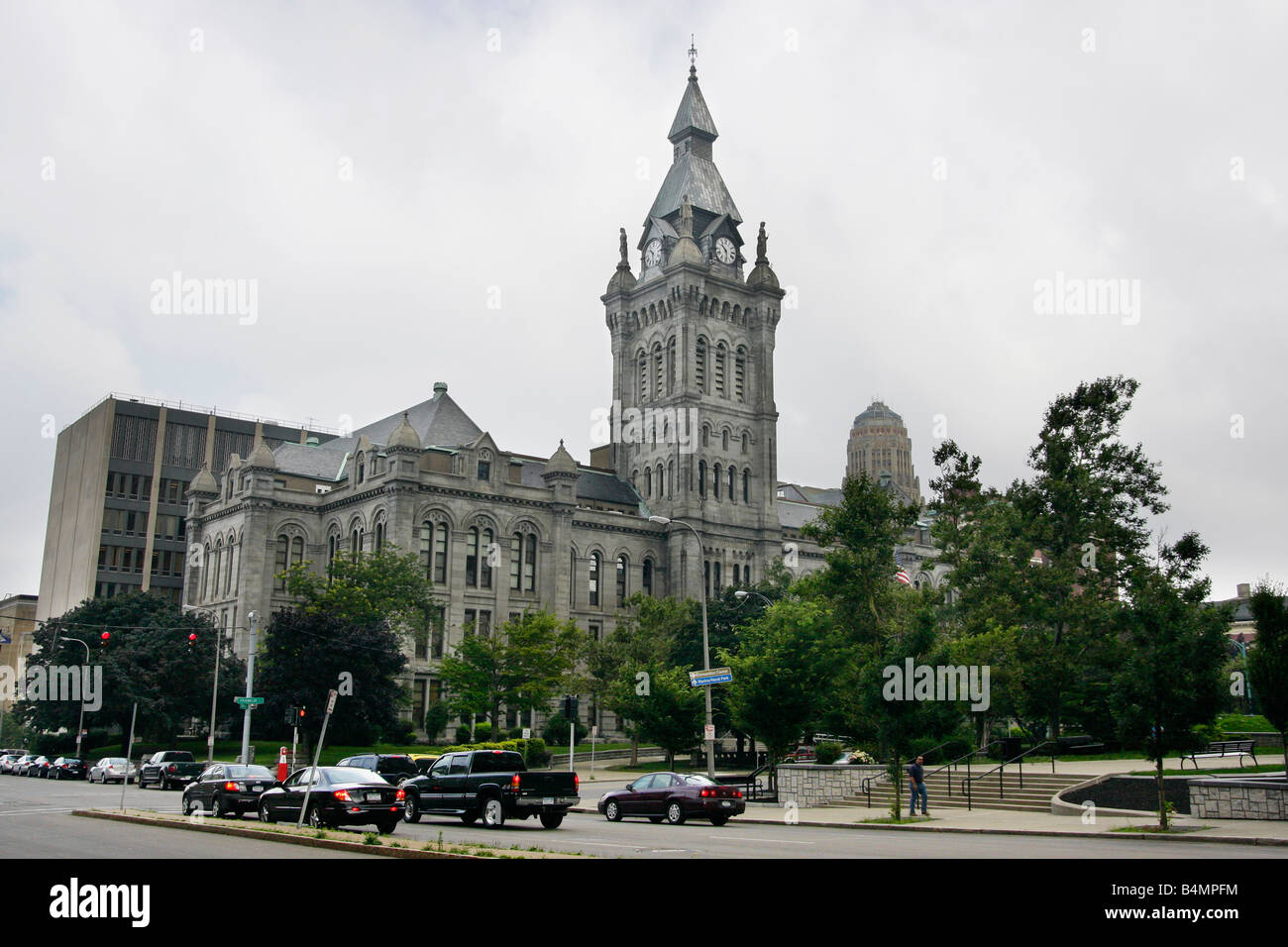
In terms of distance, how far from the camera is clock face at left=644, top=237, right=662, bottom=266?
92375 millimetres

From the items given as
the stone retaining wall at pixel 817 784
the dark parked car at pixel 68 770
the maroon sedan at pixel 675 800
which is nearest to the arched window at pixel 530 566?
the dark parked car at pixel 68 770

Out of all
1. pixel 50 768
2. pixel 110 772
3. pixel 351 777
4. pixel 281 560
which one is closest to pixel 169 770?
pixel 110 772

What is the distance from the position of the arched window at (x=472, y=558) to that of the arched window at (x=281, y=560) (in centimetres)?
1199

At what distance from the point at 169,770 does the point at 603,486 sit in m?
47.5

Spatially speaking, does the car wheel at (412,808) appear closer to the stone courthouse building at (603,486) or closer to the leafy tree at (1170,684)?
the leafy tree at (1170,684)

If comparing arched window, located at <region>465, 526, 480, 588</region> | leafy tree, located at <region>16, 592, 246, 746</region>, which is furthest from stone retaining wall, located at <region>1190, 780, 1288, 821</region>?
arched window, located at <region>465, 526, 480, 588</region>

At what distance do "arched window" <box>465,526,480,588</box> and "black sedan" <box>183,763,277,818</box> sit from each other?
1720 inches

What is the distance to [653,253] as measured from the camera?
3666 inches

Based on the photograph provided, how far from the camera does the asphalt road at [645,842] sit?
59.2ft

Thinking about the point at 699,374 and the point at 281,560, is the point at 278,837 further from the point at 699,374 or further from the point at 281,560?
the point at 699,374

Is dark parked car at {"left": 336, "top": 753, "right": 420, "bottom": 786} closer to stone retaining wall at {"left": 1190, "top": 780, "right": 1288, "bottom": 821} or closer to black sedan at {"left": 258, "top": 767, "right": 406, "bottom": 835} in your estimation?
black sedan at {"left": 258, "top": 767, "right": 406, "bottom": 835}

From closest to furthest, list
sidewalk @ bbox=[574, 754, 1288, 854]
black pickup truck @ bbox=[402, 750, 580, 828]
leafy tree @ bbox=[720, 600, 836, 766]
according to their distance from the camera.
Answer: sidewalk @ bbox=[574, 754, 1288, 854] → black pickup truck @ bbox=[402, 750, 580, 828] → leafy tree @ bbox=[720, 600, 836, 766]
